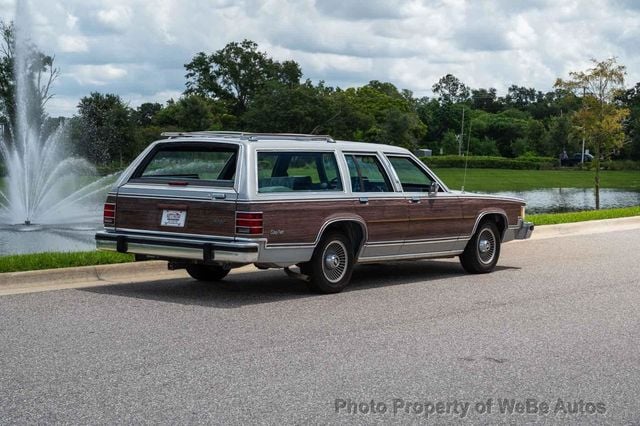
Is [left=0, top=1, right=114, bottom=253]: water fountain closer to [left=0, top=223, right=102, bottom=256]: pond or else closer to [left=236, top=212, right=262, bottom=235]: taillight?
[left=0, top=223, right=102, bottom=256]: pond

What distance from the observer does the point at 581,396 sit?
707cm

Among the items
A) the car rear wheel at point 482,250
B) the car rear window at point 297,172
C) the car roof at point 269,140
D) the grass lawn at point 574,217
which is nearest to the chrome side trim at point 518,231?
the car rear wheel at point 482,250

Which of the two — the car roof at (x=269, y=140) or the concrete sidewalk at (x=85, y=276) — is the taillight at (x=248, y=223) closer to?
the car roof at (x=269, y=140)

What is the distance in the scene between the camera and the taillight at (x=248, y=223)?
411 inches

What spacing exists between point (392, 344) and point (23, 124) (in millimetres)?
22928

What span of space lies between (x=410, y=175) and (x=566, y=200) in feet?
98.8

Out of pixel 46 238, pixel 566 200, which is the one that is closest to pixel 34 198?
pixel 46 238

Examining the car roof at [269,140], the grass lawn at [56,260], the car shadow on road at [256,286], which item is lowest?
the car shadow on road at [256,286]

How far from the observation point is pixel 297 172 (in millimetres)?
11523

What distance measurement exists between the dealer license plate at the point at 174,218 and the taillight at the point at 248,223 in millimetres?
672

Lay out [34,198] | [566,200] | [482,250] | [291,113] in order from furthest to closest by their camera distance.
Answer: [291,113]
[566,200]
[34,198]
[482,250]

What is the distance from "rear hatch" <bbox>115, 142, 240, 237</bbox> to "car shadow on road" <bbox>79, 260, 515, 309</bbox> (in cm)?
72

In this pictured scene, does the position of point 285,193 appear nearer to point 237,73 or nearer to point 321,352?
point 321,352

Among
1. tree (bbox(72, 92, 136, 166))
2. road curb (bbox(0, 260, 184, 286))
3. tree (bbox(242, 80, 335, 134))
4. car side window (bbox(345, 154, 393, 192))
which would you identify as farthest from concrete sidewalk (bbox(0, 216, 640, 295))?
tree (bbox(242, 80, 335, 134))
